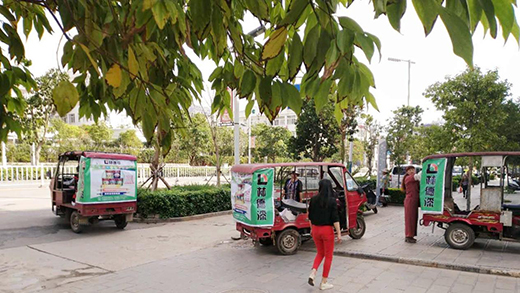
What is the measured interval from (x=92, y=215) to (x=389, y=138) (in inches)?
765

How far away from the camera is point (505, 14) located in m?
1.16

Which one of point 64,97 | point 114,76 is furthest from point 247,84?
point 64,97

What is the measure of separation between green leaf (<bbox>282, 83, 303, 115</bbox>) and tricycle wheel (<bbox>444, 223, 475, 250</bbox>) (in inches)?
276

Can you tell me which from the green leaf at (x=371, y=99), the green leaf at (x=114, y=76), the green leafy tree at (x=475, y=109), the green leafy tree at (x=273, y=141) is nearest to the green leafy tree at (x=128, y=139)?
the green leafy tree at (x=273, y=141)

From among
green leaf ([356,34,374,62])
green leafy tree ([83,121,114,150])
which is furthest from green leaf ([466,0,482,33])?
green leafy tree ([83,121,114,150])

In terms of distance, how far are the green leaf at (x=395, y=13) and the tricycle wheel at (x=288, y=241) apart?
6.43 meters

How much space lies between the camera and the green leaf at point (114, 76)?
1731mm

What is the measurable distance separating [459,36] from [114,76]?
4.76 feet

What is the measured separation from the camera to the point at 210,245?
8.43m

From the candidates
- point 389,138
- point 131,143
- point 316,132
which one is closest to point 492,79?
point 316,132

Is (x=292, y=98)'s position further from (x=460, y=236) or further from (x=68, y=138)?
(x=68, y=138)

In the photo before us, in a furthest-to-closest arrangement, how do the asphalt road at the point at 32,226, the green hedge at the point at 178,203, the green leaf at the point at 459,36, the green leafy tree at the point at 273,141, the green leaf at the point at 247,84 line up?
the green leafy tree at the point at 273,141 < the green hedge at the point at 178,203 < the asphalt road at the point at 32,226 < the green leaf at the point at 247,84 < the green leaf at the point at 459,36

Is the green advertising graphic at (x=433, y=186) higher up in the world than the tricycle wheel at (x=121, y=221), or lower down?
higher up

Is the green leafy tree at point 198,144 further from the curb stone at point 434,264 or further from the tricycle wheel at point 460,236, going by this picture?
the tricycle wheel at point 460,236
